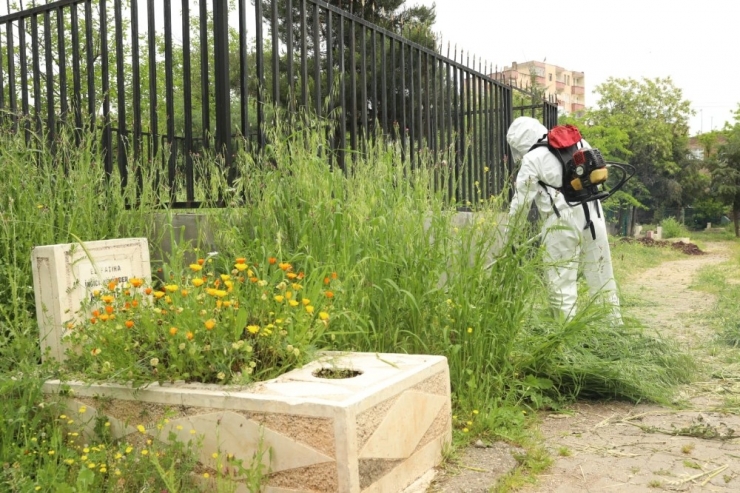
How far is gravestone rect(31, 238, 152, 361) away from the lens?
3.67 m

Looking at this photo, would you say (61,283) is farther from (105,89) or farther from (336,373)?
(105,89)

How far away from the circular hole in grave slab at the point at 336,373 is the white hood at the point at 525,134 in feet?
12.5

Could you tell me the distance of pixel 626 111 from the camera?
1512 inches

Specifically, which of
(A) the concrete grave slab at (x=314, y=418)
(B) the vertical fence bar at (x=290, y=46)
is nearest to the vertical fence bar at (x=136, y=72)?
(B) the vertical fence bar at (x=290, y=46)

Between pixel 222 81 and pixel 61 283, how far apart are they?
205 cm

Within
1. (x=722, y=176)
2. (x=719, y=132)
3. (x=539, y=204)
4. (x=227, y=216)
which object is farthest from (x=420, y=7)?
(x=719, y=132)

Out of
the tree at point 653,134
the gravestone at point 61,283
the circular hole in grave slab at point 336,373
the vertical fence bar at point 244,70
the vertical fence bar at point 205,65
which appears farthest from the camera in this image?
the tree at point 653,134

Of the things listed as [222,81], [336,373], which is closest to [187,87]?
[222,81]

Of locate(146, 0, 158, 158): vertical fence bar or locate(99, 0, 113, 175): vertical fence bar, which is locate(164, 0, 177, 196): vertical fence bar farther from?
locate(99, 0, 113, 175): vertical fence bar

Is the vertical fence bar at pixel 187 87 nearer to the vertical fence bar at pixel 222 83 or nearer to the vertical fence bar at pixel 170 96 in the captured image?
the vertical fence bar at pixel 170 96

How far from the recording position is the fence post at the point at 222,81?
516cm

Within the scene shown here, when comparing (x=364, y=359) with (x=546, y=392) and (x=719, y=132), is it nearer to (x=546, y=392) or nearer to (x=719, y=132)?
(x=546, y=392)

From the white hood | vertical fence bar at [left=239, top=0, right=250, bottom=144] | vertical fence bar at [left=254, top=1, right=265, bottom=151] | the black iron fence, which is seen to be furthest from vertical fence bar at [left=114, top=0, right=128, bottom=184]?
the white hood

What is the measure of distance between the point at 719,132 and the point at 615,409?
46920 millimetres
